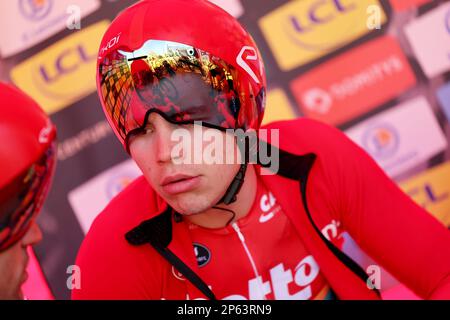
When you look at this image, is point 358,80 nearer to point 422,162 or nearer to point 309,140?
point 422,162

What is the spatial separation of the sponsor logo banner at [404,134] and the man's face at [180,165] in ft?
2.78

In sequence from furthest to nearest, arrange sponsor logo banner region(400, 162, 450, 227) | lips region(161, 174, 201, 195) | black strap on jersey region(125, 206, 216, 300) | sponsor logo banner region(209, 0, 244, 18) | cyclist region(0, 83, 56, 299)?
1. sponsor logo banner region(400, 162, 450, 227)
2. sponsor logo banner region(209, 0, 244, 18)
3. black strap on jersey region(125, 206, 216, 300)
4. lips region(161, 174, 201, 195)
5. cyclist region(0, 83, 56, 299)

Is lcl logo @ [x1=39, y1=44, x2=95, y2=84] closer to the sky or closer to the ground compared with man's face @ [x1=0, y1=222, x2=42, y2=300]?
closer to the sky

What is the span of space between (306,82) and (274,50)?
0.45 ft

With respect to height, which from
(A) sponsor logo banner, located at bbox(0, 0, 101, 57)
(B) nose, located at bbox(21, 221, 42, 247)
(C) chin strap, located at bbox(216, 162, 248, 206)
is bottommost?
(C) chin strap, located at bbox(216, 162, 248, 206)

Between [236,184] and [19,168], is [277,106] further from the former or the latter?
[19,168]

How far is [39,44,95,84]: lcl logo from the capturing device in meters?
1.81

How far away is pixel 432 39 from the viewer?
6.01 feet

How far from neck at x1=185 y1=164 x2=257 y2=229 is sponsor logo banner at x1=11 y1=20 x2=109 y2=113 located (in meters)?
0.72

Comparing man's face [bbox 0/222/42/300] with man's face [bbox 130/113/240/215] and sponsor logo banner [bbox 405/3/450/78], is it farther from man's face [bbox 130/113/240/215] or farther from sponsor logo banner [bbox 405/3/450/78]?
sponsor logo banner [bbox 405/3/450/78]

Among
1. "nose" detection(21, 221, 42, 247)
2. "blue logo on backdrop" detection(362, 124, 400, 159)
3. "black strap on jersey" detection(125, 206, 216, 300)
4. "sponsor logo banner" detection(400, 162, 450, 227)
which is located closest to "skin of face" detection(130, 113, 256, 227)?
"black strap on jersey" detection(125, 206, 216, 300)

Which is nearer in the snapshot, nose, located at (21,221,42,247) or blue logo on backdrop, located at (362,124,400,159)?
nose, located at (21,221,42,247)

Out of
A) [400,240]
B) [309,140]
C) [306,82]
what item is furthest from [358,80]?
[400,240]
